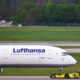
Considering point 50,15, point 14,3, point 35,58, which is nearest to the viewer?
point 35,58

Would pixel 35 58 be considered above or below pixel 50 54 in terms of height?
below

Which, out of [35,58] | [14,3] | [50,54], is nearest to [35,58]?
[35,58]

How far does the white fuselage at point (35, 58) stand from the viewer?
24844 mm

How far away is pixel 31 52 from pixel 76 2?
114 m

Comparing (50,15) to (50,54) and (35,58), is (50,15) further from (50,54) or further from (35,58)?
(35,58)

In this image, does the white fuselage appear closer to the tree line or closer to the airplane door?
the airplane door

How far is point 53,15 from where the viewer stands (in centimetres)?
11844

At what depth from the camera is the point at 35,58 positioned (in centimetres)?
2486

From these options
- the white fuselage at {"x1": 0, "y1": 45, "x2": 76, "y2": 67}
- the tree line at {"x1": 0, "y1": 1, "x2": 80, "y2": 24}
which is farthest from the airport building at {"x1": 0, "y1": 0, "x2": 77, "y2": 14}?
the white fuselage at {"x1": 0, "y1": 45, "x2": 76, "y2": 67}

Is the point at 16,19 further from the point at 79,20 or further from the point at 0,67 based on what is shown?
the point at 0,67

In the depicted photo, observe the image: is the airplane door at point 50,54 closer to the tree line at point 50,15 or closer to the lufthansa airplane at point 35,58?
the lufthansa airplane at point 35,58

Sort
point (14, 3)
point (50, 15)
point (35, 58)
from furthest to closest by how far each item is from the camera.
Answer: point (14, 3) < point (50, 15) < point (35, 58)

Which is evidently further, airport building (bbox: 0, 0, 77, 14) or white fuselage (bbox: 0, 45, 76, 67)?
airport building (bbox: 0, 0, 77, 14)

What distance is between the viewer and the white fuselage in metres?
24.8
